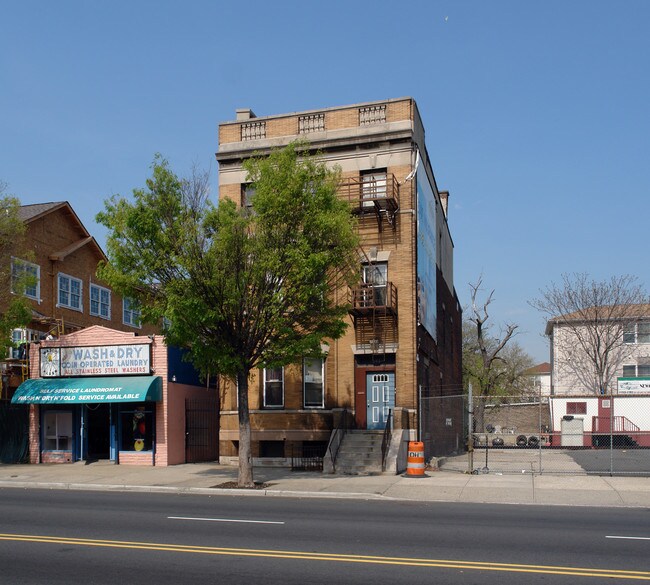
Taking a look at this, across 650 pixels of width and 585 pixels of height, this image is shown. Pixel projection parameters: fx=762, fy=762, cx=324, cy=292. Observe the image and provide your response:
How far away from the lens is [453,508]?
15961 millimetres

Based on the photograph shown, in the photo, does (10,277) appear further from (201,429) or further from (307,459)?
(307,459)

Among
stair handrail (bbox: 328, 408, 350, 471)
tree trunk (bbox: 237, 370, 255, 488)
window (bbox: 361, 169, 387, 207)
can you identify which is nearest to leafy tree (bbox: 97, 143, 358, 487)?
tree trunk (bbox: 237, 370, 255, 488)

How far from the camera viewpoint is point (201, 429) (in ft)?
93.6

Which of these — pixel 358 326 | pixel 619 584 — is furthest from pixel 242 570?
pixel 358 326

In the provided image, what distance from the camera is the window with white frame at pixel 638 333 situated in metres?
52.8

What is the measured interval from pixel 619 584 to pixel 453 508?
7814mm

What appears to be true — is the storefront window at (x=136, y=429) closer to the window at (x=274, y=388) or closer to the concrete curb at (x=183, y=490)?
the window at (x=274, y=388)

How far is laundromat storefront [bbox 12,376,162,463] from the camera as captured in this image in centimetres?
2573

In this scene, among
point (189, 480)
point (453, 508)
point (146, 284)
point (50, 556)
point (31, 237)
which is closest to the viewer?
point (50, 556)

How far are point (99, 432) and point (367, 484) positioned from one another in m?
12.8

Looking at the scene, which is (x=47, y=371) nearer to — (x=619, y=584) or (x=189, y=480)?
(x=189, y=480)

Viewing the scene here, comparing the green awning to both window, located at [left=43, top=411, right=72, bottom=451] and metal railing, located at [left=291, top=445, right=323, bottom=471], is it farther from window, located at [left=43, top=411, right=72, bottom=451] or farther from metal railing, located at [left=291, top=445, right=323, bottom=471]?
metal railing, located at [left=291, top=445, right=323, bottom=471]

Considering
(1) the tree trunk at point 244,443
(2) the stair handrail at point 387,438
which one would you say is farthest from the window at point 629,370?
(1) the tree trunk at point 244,443

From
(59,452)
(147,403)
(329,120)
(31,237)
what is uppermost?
(329,120)
